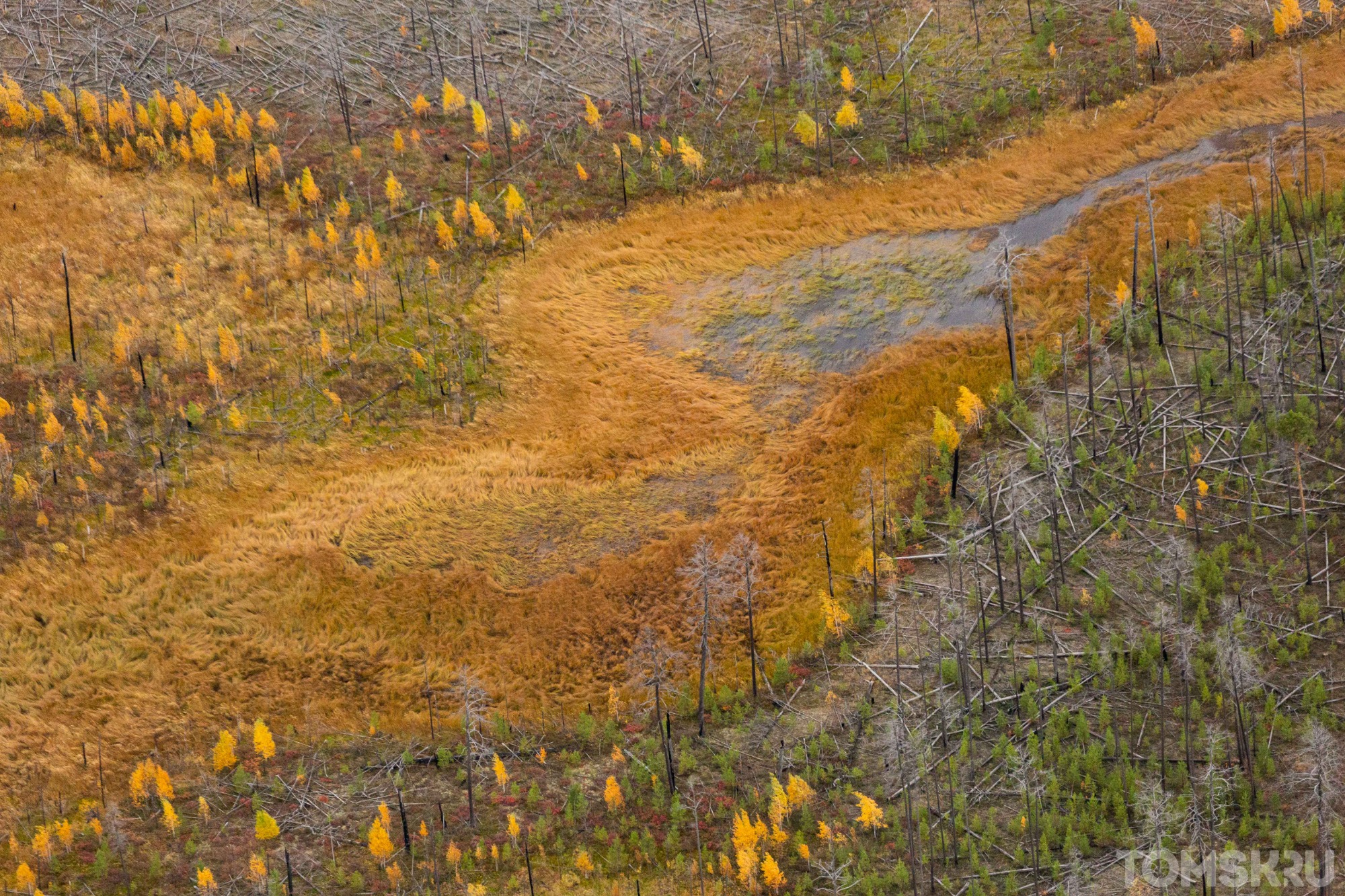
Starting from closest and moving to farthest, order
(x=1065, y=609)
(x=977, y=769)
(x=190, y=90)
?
(x=977, y=769)
(x=1065, y=609)
(x=190, y=90)

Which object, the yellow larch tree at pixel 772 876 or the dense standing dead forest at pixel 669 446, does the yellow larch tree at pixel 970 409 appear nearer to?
the dense standing dead forest at pixel 669 446

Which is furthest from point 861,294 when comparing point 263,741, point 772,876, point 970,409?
point 263,741

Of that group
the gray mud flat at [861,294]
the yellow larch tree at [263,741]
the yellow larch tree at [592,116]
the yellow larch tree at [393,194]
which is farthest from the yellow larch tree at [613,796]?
the yellow larch tree at [592,116]

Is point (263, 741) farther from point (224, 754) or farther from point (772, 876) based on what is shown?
point (772, 876)

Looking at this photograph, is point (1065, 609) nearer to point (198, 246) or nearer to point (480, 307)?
point (480, 307)

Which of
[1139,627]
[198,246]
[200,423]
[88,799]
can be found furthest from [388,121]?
[1139,627]

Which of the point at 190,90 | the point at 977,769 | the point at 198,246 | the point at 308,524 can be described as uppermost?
the point at 190,90

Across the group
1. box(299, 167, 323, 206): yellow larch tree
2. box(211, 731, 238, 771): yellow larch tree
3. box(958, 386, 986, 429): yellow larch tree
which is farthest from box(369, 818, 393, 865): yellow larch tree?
box(299, 167, 323, 206): yellow larch tree
